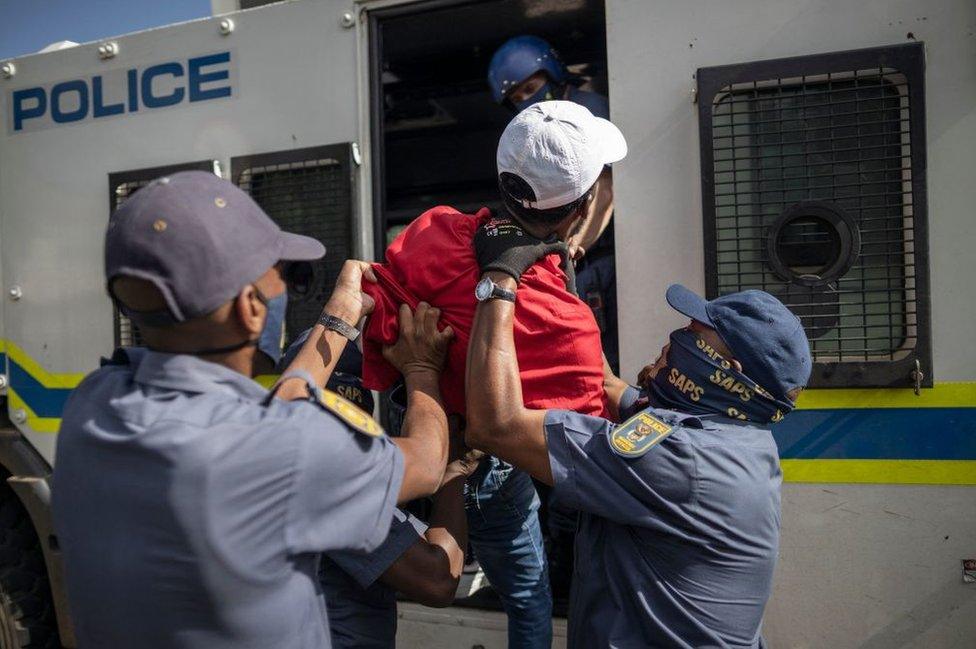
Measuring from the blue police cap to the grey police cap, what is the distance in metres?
0.92

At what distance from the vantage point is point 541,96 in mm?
3078

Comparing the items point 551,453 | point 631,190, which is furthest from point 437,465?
point 631,190

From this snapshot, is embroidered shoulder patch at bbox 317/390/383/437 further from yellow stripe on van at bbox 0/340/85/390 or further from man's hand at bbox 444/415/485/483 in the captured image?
yellow stripe on van at bbox 0/340/85/390

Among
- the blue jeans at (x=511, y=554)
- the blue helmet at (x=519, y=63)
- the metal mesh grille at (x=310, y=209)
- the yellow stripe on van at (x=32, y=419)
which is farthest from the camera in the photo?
the blue helmet at (x=519, y=63)

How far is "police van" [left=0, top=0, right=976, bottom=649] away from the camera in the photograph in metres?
1.95

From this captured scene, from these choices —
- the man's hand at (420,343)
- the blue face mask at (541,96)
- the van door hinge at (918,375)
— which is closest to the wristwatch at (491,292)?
the man's hand at (420,343)

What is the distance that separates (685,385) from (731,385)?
102mm

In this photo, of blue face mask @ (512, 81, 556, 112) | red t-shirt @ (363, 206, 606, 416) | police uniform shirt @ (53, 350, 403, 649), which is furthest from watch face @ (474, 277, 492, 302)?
blue face mask @ (512, 81, 556, 112)

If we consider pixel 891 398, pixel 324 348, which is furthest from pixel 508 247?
pixel 891 398

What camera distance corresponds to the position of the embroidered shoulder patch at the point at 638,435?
1483mm

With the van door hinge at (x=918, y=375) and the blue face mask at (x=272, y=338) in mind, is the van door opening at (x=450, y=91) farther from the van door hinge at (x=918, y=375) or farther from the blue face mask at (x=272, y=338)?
the van door hinge at (x=918, y=375)

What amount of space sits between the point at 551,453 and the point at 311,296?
1.24m

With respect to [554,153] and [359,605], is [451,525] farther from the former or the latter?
[554,153]

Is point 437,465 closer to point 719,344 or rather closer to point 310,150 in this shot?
point 719,344
